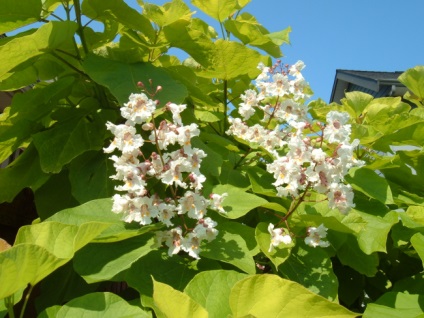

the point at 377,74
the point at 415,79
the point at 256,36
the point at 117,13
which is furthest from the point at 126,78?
the point at 377,74

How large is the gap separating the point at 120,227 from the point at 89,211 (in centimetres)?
8

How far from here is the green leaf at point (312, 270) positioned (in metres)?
1.22

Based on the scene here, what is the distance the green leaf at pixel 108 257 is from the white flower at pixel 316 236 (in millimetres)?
374

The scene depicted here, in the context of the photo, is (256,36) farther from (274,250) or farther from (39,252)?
(39,252)

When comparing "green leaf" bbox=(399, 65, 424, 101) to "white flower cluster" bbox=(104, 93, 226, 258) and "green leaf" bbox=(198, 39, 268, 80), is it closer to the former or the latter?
"green leaf" bbox=(198, 39, 268, 80)

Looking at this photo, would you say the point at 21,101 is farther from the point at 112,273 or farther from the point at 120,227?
the point at 112,273

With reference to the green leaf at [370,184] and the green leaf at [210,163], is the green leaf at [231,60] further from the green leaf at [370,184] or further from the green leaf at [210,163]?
the green leaf at [370,184]

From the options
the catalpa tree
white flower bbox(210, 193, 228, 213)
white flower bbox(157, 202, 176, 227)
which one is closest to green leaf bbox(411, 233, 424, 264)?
the catalpa tree

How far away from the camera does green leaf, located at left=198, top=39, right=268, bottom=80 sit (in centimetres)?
158

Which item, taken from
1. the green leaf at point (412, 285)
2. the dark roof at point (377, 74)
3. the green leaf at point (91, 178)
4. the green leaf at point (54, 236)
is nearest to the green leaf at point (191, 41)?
the green leaf at point (91, 178)

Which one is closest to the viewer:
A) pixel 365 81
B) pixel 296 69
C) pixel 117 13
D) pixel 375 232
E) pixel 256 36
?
pixel 375 232

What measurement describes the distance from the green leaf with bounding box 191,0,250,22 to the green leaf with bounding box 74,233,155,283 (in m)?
0.98

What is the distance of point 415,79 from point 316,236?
1.26 m

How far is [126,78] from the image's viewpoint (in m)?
1.32
